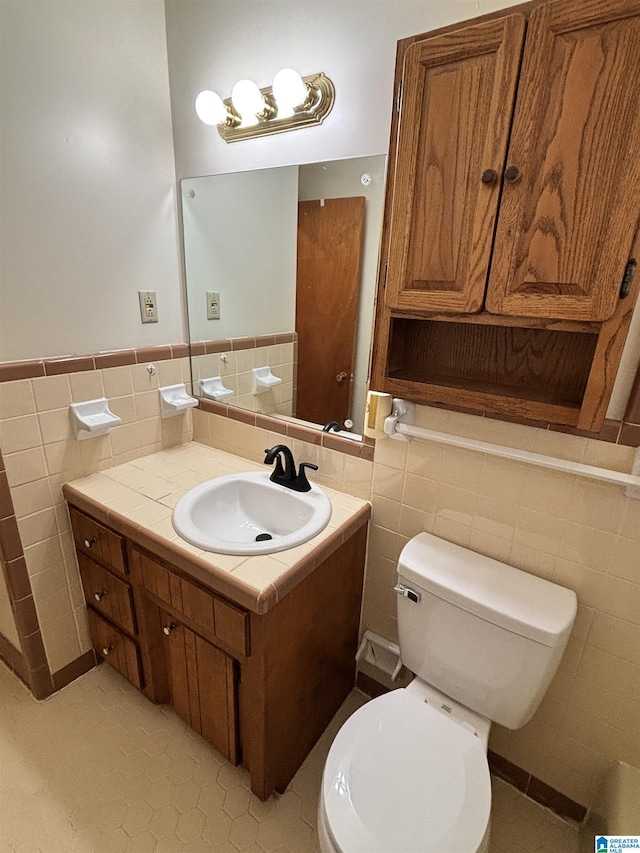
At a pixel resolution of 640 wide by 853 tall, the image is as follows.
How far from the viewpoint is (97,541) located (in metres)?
1.34

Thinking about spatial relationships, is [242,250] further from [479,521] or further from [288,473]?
[479,521]

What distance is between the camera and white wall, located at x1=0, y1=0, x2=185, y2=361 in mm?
1123

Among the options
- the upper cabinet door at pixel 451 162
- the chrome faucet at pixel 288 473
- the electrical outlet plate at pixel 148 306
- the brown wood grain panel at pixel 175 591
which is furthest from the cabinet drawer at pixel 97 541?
the upper cabinet door at pixel 451 162

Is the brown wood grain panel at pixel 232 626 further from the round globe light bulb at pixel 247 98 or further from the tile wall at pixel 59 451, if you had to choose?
the round globe light bulb at pixel 247 98

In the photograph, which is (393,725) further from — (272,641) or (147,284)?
(147,284)

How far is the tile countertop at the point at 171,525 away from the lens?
0.99 meters

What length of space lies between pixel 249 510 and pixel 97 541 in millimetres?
500

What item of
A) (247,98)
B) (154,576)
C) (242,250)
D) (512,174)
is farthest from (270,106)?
(154,576)

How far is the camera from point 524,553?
3.65 feet

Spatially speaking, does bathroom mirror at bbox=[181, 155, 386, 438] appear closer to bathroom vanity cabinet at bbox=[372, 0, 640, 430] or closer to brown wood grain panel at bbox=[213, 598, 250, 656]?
bathroom vanity cabinet at bbox=[372, 0, 640, 430]

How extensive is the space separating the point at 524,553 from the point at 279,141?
4.67 feet

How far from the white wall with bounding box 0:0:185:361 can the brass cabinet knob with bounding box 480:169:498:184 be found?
45.9 inches
